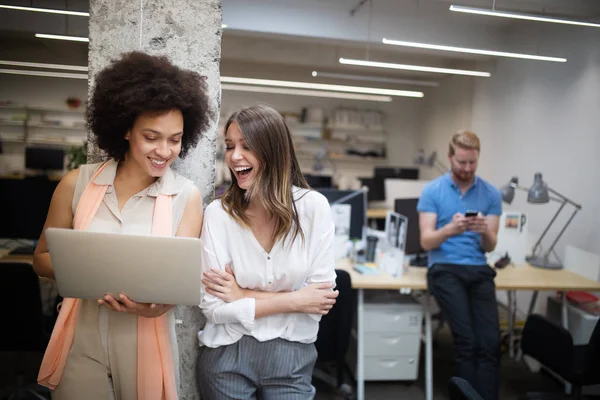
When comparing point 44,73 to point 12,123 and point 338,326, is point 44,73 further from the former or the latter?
point 338,326

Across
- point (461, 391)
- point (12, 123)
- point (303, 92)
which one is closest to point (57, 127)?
point (12, 123)

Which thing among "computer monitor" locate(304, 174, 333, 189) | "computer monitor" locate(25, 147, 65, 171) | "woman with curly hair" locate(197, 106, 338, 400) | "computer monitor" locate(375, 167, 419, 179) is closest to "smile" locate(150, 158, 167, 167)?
"woman with curly hair" locate(197, 106, 338, 400)

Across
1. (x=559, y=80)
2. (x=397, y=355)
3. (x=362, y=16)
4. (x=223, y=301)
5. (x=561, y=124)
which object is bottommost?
(x=397, y=355)

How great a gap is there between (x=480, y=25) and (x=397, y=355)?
496 centimetres

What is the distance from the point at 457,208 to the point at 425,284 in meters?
0.54

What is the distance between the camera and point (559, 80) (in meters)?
4.73

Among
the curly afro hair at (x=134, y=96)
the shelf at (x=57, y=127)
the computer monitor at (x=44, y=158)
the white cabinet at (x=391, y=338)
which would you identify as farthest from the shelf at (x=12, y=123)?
the curly afro hair at (x=134, y=96)

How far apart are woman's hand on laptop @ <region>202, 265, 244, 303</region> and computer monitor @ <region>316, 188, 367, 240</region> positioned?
2.23 metres

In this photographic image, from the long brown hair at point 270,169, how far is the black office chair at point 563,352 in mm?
1800

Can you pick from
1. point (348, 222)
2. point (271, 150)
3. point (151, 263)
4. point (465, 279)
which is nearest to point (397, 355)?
point (465, 279)

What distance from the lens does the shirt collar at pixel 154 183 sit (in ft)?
4.41

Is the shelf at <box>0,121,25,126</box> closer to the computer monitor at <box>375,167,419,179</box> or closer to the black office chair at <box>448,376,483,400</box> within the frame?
the computer monitor at <box>375,167,419,179</box>

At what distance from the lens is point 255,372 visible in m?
1.47

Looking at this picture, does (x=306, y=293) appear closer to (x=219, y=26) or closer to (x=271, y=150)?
(x=271, y=150)
